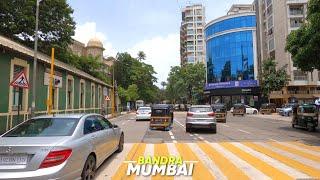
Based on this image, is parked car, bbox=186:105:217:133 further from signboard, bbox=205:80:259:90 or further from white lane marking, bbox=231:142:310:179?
signboard, bbox=205:80:259:90

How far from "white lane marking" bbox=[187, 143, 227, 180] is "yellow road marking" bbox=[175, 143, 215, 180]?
11 centimetres

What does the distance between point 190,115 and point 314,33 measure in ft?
26.9

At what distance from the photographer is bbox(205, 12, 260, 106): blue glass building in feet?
232

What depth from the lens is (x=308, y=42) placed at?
19.7 meters

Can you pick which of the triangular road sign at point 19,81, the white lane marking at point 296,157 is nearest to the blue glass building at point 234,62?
the white lane marking at point 296,157

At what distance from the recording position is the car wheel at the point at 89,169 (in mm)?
7060

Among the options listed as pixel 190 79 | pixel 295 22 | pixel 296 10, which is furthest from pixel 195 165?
pixel 190 79

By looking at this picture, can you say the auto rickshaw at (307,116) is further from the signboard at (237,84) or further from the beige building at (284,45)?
the signboard at (237,84)

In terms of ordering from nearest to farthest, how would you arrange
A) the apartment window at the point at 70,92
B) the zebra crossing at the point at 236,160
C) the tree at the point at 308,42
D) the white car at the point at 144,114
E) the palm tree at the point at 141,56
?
the zebra crossing at the point at 236,160 < the tree at the point at 308,42 < the apartment window at the point at 70,92 < the white car at the point at 144,114 < the palm tree at the point at 141,56

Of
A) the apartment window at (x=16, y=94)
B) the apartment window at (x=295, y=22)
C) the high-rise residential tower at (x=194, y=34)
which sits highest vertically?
the high-rise residential tower at (x=194, y=34)

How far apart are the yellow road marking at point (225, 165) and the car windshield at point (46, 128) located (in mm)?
3808

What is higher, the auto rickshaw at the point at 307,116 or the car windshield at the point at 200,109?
the car windshield at the point at 200,109

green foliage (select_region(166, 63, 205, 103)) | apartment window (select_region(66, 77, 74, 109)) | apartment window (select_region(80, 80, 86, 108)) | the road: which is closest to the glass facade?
green foliage (select_region(166, 63, 205, 103))

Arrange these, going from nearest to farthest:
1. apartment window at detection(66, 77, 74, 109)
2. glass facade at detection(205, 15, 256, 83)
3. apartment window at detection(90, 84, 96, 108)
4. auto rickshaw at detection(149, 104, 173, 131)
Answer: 1. auto rickshaw at detection(149, 104, 173, 131)
2. apartment window at detection(66, 77, 74, 109)
3. apartment window at detection(90, 84, 96, 108)
4. glass facade at detection(205, 15, 256, 83)
